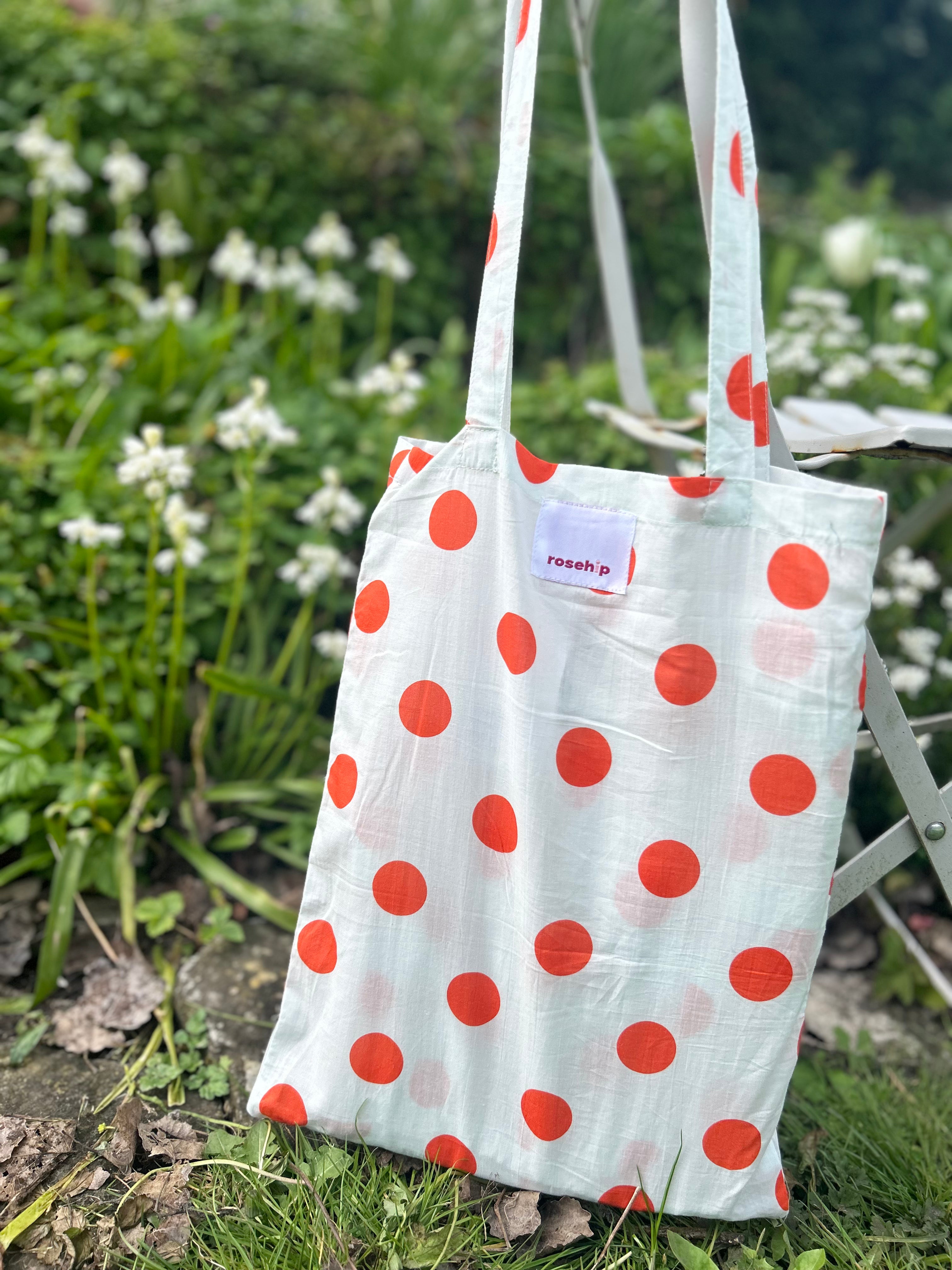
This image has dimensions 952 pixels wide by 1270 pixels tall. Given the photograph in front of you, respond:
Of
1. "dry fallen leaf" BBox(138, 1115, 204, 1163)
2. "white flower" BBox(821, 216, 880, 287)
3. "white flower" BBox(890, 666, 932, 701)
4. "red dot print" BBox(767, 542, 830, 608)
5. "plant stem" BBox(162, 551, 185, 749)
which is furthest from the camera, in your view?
"white flower" BBox(821, 216, 880, 287)

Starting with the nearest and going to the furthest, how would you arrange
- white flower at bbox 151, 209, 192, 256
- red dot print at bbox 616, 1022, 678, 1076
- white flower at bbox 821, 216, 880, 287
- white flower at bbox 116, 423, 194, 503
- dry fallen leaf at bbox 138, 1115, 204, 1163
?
red dot print at bbox 616, 1022, 678, 1076 → dry fallen leaf at bbox 138, 1115, 204, 1163 → white flower at bbox 116, 423, 194, 503 → white flower at bbox 151, 209, 192, 256 → white flower at bbox 821, 216, 880, 287

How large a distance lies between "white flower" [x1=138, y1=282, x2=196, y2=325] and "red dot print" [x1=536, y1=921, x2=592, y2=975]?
81.4 inches

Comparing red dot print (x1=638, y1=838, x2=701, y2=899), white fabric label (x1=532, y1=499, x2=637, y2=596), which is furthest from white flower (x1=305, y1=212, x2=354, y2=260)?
red dot print (x1=638, y1=838, x2=701, y2=899)

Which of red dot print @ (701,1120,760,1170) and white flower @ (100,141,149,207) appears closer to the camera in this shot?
red dot print @ (701,1120,760,1170)

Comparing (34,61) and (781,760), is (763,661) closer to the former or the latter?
(781,760)

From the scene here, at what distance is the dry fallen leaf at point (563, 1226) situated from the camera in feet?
3.89

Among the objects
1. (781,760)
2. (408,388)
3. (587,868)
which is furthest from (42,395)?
(781,760)

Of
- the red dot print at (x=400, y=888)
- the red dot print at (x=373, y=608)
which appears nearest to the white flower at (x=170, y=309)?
the red dot print at (x=373, y=608)

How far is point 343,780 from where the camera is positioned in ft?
3.86

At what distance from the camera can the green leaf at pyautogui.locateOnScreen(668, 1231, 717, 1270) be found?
113cm

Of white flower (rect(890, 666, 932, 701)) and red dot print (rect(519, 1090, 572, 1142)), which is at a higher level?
white flower (rect(890, 666, 932, 701))

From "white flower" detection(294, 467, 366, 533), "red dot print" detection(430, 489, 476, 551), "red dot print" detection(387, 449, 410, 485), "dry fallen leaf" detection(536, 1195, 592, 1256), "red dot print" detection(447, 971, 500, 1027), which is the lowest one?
"dry fallen leaf" detection(536, 1195, 592, 1256)

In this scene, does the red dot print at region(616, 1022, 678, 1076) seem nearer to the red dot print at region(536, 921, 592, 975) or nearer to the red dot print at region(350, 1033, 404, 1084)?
the red dot print at region(536, 921, 592, 975)

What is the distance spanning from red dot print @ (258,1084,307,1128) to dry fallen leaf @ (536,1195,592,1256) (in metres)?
0.36
